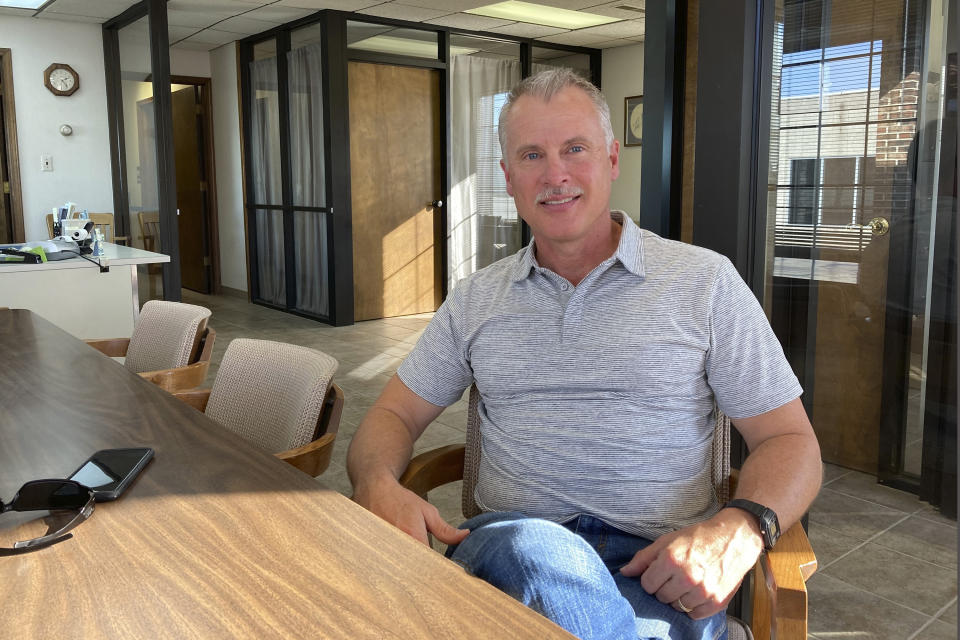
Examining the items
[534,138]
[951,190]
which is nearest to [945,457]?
[951,190]

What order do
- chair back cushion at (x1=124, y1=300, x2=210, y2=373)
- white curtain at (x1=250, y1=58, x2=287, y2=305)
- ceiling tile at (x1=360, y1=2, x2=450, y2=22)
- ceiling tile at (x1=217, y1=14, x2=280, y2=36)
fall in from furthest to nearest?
white curtain at (x1=250, y1=58, x2=287, y2=305) < ceiling tile at (x1=217, y1=14, x2=280, y2=36) < ceiling tile at (x1=360, y1=2, x2=450, y2=22) < chair back cushion at (x1=124, y1=300, x2=210, y2=373)

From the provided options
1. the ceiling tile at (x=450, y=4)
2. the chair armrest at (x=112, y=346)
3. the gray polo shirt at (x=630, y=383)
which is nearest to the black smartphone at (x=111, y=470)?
the gray polo shirt at (x=630, y=383)

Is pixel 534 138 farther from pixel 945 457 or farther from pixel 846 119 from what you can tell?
pixel 945 457

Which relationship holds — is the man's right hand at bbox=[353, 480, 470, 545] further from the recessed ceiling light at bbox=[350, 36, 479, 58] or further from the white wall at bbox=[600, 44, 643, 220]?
the white wall at bbox=[600, 44, 643, 220]

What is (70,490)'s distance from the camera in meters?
1.11

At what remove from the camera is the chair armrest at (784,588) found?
3.85 feet

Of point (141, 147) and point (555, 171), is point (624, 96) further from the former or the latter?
point (555, 171)

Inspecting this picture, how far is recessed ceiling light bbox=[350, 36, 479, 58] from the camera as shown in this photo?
278 inches

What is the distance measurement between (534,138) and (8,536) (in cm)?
109

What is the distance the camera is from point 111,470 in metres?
1.22

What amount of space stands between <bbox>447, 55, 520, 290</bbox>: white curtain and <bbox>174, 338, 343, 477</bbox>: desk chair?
5814 mm

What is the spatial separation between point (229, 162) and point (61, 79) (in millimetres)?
1732

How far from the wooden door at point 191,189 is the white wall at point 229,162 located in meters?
0.25

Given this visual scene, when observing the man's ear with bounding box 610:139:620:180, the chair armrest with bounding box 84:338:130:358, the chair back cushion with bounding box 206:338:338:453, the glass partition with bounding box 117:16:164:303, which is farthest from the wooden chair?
the glass partition with bounding box 117:16:164:303
